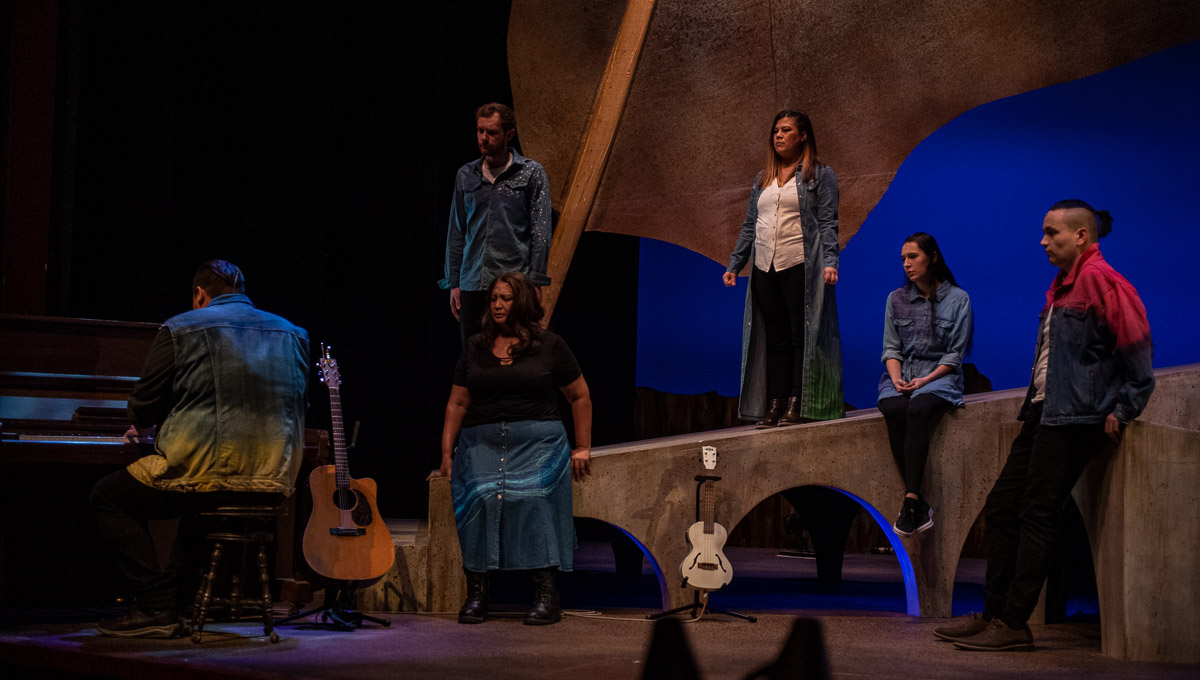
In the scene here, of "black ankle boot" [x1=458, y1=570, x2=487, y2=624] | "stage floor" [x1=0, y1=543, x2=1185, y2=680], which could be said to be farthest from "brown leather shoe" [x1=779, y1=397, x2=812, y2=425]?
"black ankle boot" [x1=458, y1=570, x2=487, y2=624]

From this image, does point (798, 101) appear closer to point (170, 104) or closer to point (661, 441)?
point (661, 441)

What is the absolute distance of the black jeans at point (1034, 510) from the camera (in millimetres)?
4332

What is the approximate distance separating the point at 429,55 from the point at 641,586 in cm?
411

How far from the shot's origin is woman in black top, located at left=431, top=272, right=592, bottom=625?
16.9ft

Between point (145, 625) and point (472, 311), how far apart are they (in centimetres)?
213

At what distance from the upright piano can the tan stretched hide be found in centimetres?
308

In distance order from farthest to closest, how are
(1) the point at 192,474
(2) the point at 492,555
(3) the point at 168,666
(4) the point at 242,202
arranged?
(4) the point at 242,202 < (2) the point at 492,555 < (1) the point at 192,474 < (3) the point at 168,666

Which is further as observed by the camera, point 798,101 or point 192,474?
point 798,101

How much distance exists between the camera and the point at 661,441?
6.08 metres

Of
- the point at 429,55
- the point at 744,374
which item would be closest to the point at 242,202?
the point at 429,55

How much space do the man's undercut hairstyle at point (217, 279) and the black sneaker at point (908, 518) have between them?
3407mm

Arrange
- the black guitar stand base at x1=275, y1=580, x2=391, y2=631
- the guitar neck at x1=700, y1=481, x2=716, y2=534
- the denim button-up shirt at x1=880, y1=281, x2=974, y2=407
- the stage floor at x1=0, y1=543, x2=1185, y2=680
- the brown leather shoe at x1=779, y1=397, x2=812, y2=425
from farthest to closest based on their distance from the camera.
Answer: the brown leather shoe at x1=779, y1=397, x2=812, y2=425 → the denim button-up shirt at x1=880, y1=281, x2=974, y2=407 → the guitar neck at x1=700, y1=481, x2=716, y2=534 → the black guitar stand base at x1=275, y1=580, x2=391, y2=631 → the stage floor at x1=0, y1=543, x2=1185, y2=680

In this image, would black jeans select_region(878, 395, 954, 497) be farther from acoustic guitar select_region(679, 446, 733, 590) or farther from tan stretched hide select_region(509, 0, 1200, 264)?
tan stretched hide select_region(509, 0, 1200, 264)

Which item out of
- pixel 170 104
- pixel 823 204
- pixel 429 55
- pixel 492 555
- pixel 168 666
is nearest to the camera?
pixel 168 666
